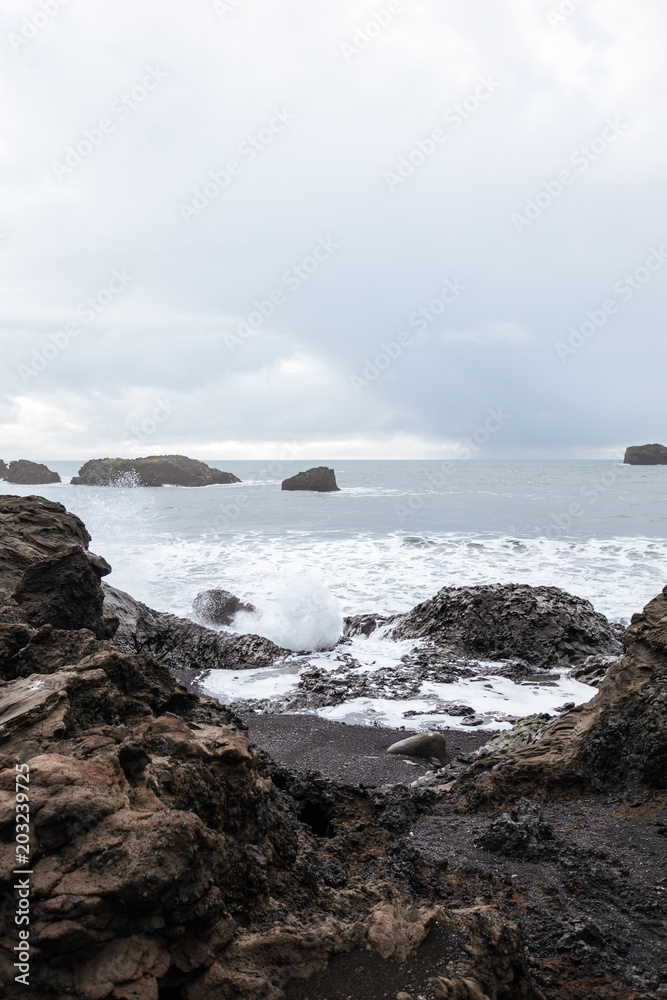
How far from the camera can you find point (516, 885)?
3002 millimetres

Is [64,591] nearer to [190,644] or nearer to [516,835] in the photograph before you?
[190,644]

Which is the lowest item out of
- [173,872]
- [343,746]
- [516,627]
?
[343,746]

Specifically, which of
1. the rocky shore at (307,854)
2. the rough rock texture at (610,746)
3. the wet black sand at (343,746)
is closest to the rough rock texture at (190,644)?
the wet black sand at (343,746)

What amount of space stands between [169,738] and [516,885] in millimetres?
1981

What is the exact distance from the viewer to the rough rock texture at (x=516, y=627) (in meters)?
9.44

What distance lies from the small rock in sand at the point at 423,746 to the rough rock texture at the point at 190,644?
4077 mm

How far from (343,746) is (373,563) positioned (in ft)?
37.5

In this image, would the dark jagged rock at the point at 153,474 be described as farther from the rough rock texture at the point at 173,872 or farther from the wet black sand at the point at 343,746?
the rough rock texture at the point at 173,872

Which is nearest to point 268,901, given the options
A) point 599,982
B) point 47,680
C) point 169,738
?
point 169,738

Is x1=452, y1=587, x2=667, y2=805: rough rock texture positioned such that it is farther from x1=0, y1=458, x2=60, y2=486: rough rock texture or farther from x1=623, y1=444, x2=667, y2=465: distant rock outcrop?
x1=623, y1=444, x2=667, y2=465: distant rock outcrop

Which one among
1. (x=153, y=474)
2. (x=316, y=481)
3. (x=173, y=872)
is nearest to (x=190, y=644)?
(x=173, y=872)

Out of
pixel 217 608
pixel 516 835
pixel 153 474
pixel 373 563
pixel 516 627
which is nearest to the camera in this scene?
pixel 516 835

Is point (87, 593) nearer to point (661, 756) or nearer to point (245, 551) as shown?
point (661, 756)

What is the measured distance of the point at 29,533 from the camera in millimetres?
8969
